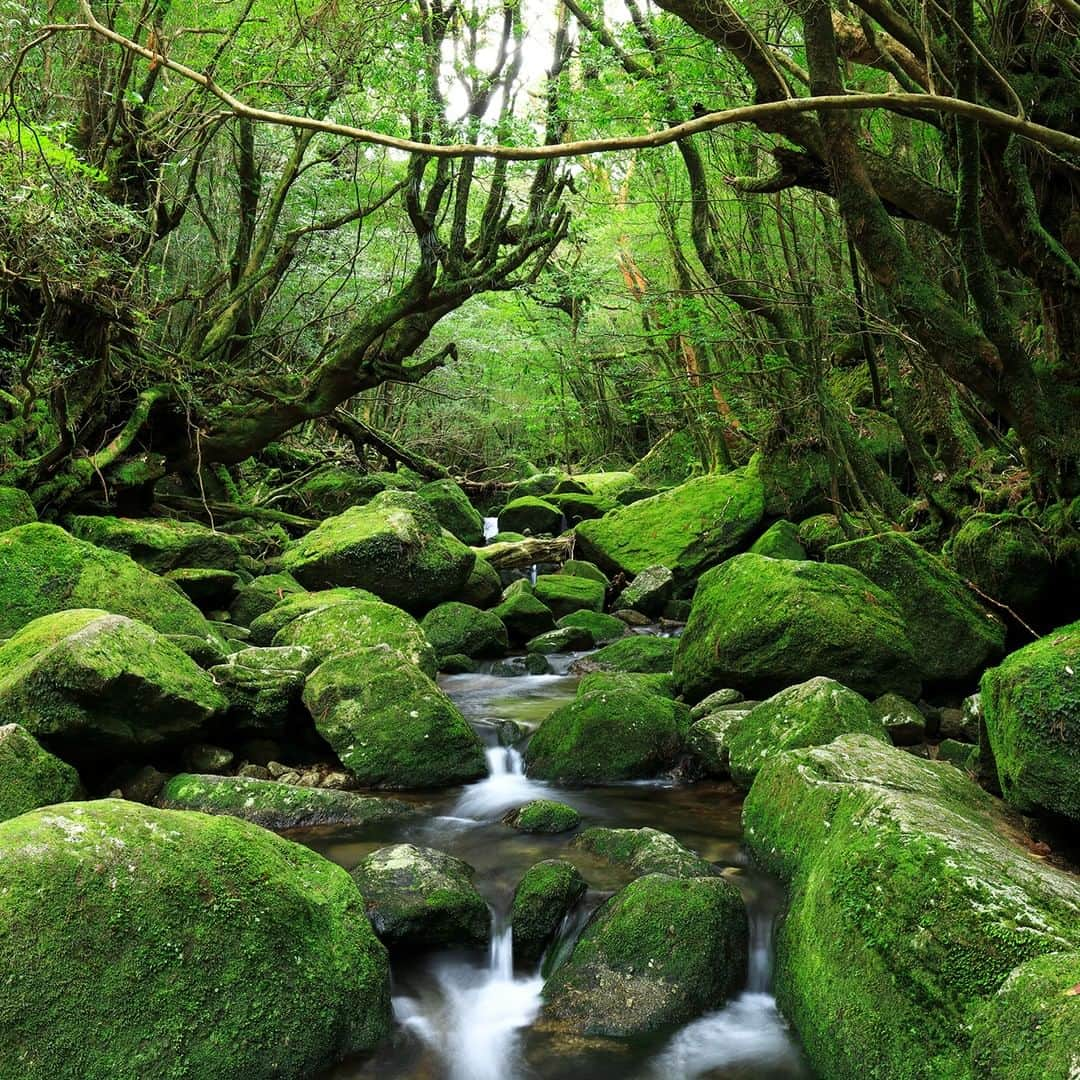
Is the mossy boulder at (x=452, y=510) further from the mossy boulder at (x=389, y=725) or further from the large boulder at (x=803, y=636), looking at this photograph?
the mossy boulder at (x=389, y=725)

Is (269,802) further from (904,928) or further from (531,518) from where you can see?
(531,518)

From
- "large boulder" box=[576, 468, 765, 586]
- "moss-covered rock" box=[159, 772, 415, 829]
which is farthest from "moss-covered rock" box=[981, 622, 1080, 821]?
"large boulder" box=[576, 468, 765, 586]

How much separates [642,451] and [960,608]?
18821 millimetres

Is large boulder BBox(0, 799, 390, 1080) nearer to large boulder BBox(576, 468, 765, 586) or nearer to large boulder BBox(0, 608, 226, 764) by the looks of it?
large boulder BBox(0, 608, 226, 764)

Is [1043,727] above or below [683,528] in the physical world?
above

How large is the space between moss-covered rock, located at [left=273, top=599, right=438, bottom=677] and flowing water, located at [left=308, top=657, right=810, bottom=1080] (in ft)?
4.98

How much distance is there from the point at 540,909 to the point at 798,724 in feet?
7.22

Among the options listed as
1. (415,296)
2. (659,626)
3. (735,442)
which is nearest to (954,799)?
(659,626)

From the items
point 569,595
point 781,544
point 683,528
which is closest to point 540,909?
point 781,544

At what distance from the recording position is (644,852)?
15.5 ft

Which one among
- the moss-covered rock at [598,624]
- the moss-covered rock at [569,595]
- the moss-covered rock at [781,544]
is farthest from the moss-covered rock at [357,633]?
the moss-covered rock at [781,544]

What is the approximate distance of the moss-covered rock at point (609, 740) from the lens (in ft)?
21.0

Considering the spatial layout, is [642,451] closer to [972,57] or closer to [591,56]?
[591,56]

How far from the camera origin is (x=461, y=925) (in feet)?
13.9
